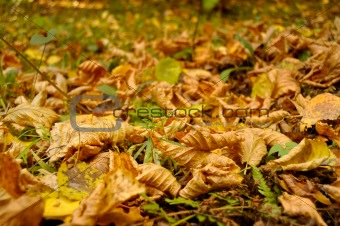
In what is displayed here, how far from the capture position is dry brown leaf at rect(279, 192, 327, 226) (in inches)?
47.7

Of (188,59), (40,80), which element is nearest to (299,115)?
(188,59)

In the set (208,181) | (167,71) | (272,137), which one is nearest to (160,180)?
(208,181)

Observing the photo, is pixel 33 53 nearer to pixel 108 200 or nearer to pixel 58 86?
pixel 58 86

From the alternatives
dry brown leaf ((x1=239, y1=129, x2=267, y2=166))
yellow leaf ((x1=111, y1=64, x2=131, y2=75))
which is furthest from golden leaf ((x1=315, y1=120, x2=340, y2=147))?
yellow leaf ((x1=111, y1=64, x2=131, y2=75))

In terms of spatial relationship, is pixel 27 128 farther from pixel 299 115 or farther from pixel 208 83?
pixel 299 115

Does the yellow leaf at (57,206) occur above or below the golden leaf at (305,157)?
below

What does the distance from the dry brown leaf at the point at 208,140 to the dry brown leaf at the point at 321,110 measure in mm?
515

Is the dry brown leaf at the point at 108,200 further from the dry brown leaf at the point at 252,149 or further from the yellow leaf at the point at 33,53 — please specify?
the yellow leaf at the point at 33,53

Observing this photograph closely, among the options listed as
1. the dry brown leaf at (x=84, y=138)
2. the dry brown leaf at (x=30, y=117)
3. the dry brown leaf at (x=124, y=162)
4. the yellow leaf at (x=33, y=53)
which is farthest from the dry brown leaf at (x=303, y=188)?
the yellow leaf at (x=33, y=53)

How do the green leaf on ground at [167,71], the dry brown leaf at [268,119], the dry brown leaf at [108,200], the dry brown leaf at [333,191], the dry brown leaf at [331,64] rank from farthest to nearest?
the green leaf on ground at [167,71] → the dry brown leaf at [331,64] → the dry brown leaf at [268,119] → the dry brown leaf at [333,191] → the dry brown leaf at [108,200]

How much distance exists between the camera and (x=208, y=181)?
1.40 meters

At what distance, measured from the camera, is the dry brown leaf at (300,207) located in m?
1.21

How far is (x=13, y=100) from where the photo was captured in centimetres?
231

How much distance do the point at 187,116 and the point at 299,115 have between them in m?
0.66
